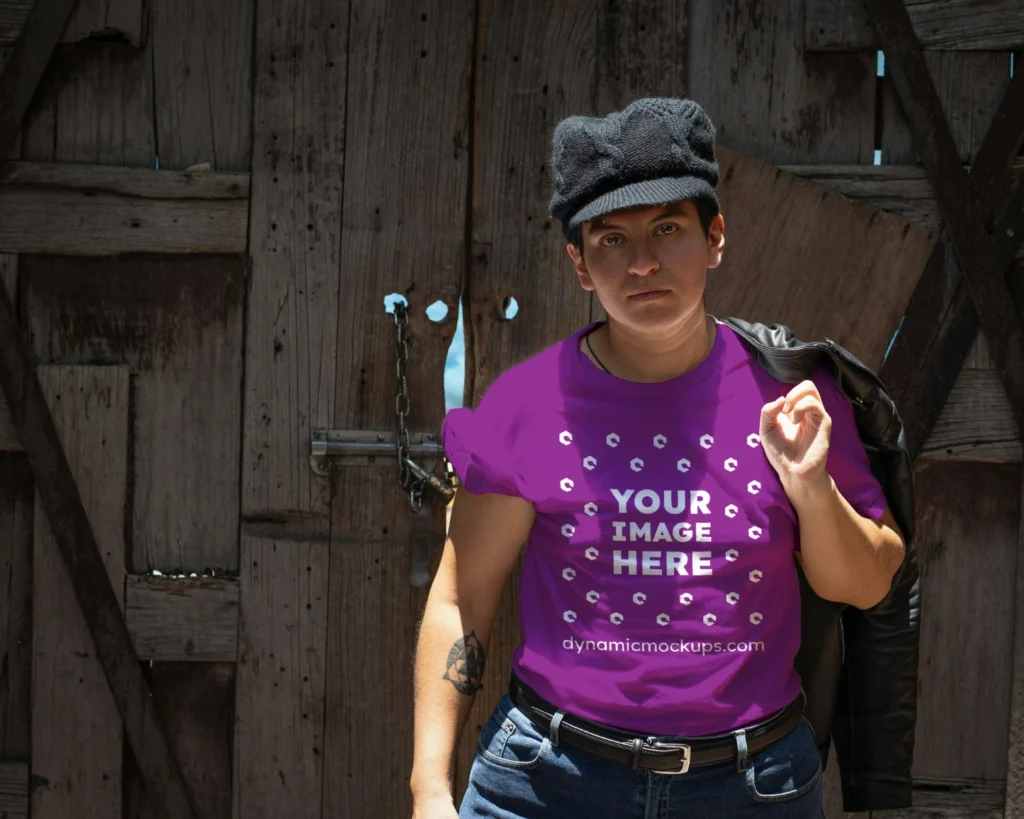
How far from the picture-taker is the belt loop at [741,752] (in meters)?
1.90

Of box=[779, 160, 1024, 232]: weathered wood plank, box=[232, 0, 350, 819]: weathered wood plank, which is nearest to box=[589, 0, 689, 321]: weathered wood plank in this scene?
box=[779, 160, 1024, 232]: weathered wood plank

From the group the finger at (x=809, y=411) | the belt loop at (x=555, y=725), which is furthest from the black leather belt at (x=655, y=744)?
the finger at (x=809, y=411)

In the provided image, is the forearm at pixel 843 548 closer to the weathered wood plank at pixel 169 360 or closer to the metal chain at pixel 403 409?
the metal chain at pixel 403 409

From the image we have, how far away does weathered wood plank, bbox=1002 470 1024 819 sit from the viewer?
2775mm

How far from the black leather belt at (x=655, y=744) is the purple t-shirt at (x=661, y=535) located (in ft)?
0.06

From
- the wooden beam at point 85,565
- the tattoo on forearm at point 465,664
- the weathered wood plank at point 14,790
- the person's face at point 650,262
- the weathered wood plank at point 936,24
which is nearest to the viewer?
the person's face at point 650,262

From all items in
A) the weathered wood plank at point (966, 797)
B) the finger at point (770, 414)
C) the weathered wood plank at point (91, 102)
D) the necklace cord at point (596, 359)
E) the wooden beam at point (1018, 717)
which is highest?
the weathered wood plank at point (91, 102)

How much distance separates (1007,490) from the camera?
2.79 meters

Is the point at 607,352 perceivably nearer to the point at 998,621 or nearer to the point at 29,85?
the point at 998,621

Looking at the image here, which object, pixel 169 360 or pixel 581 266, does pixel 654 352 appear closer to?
pixel 581 266

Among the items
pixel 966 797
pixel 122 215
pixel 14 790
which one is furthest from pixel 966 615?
pixel 14 790

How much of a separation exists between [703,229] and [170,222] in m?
1.38

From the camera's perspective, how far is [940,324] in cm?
274

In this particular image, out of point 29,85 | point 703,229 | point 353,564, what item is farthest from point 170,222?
point 703,229
